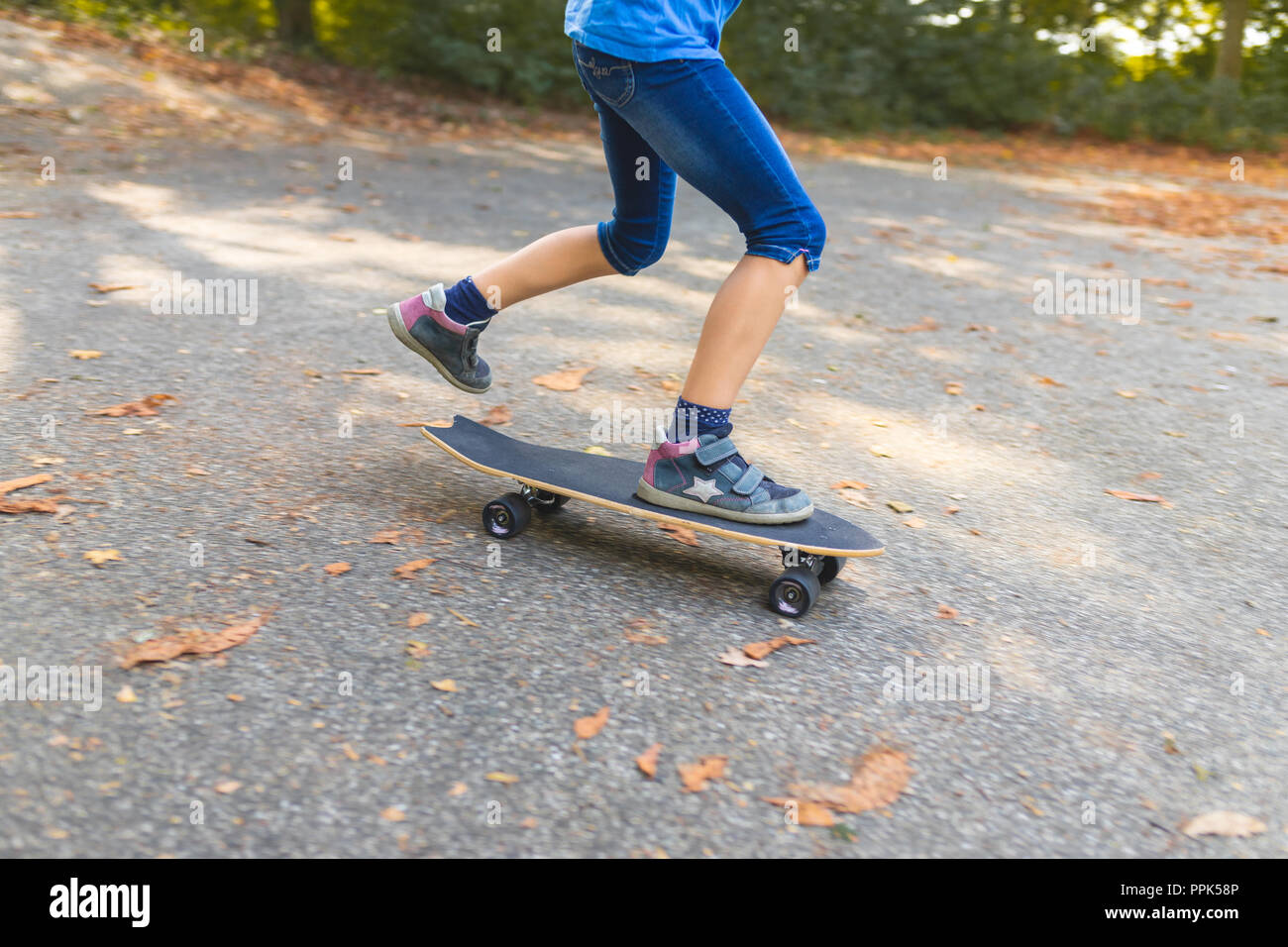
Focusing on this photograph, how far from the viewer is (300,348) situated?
4703 millimetres

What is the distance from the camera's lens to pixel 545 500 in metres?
3.31

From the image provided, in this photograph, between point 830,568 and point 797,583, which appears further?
point 830,568

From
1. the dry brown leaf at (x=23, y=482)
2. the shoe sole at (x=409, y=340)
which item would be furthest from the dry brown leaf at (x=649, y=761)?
the dry brown leaf at (x=23, y=482)

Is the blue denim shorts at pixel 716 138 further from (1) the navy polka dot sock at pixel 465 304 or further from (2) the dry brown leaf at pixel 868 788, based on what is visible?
(2) the dry brown leaf at pixel 868 788

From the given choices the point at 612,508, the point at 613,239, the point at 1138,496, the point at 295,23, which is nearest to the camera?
the point at 612,508

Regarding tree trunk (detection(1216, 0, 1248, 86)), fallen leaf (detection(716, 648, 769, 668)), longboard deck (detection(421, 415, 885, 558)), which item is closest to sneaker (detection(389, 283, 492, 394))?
longboard deck (detection(421, 415, 885, 558))

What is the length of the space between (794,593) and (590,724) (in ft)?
2.60

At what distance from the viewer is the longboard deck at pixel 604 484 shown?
2.86 m

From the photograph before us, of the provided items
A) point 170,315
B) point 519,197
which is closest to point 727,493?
point 170,315

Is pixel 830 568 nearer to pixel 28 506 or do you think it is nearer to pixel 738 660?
pixel 738 660

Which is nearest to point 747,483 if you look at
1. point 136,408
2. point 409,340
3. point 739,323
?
point 739,323

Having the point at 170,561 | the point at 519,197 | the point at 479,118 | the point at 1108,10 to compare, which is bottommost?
the point at 170,561
